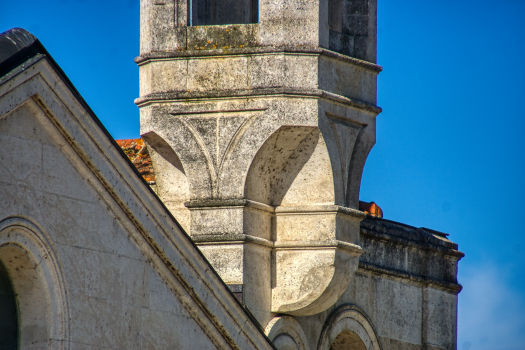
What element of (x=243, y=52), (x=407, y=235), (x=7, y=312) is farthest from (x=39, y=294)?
(x=407, y=235)

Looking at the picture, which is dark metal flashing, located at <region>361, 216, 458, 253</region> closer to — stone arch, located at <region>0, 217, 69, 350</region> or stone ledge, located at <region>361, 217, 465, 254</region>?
stone ledge, located at <region>361, 217, 465, 254</region>

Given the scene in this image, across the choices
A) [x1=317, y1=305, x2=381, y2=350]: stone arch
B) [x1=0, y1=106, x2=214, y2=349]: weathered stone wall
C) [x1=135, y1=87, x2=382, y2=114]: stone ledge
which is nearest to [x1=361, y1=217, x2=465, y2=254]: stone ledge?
[x1=317, y1=305, x2=381, y2=350]: stone arch

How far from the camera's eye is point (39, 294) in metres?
6.57

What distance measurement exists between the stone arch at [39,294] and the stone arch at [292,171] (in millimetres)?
4016

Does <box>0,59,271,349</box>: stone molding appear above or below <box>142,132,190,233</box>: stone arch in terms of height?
below

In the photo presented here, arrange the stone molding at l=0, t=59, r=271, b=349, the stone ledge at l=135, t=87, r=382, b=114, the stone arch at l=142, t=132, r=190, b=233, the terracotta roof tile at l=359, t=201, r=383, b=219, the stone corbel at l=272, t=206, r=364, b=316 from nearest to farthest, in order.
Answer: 1. the stone molding at l=0, t=59, r=271, b=349
2. the stone ledge at l=135, t=87, r=382, b=114
3. the stone corbel at l=272, t=206, r=364, b=316
4. the stone arch at l=142, t=132, r=190, b=233
5. the terracotta roof tile at l=359, t=201, r=383, b=219

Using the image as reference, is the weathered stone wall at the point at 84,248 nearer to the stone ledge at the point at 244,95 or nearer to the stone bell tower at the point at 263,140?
the stone bell tower at the point at 263,140

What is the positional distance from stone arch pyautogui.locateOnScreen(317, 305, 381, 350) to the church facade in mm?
20

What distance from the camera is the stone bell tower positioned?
1034cm

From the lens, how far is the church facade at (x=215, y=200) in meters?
6.58

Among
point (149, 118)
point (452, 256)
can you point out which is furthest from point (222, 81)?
point (452, 256)

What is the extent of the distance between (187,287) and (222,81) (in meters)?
3.28

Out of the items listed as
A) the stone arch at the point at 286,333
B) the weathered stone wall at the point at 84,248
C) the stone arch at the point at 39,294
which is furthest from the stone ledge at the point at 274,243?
the stone arch at the point at 39,294

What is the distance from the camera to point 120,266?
7.08 meters
